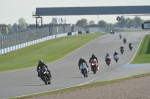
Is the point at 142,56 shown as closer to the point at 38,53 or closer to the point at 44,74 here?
the point at 38,53

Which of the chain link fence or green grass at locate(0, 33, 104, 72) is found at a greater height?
the chain link fence

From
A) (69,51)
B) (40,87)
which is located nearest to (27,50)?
(69,51)

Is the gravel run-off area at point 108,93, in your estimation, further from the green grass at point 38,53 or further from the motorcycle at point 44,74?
the green grass at point 38,53

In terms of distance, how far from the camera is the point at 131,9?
106m

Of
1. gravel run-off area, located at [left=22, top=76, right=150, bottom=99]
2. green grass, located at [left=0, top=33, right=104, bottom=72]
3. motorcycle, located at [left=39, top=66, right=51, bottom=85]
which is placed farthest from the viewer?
green grass, located at [left=0, top=33, right=104, bottom=72]

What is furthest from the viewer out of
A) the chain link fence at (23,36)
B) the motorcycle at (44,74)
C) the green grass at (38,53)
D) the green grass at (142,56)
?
the chain link fence at (23,36)

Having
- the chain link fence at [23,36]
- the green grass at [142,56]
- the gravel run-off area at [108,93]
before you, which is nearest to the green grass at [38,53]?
the chain link fence at [23,36]

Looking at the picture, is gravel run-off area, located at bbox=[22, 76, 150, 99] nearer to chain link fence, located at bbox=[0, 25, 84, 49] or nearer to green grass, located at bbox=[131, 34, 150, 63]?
green grass, located at bbox=[131, 34, 150, 63]

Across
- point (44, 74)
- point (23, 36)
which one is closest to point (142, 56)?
point (23, 36)

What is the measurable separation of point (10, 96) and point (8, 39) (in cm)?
4711

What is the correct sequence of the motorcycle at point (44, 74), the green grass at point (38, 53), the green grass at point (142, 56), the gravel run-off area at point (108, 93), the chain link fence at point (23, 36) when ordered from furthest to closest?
the chain link fence at point (23, 36)
the green grass at point (38, 53)
the green grass at point (142, 56)
the motorcycle at point (44, 74)
the gravel run-off area at point (108, 93)

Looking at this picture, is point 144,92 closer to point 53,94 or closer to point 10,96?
point 53,94

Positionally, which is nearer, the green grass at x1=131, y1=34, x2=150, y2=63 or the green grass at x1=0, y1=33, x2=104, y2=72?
the green grass at x1=131, y1=34, x2=150, y2=63

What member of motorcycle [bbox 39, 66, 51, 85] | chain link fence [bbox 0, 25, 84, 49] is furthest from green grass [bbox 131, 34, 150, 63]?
motorcycle [bbox 39, 66, 51, 85]
